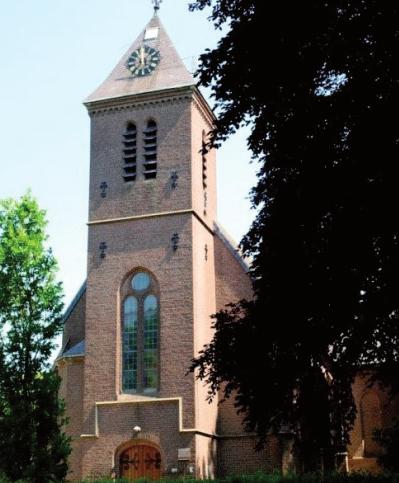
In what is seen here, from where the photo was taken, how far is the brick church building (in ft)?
88.2

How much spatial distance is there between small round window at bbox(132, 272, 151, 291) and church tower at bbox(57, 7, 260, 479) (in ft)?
0.14

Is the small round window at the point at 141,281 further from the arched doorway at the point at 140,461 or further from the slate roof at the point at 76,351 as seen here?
the arched doorway at the point at 140,461

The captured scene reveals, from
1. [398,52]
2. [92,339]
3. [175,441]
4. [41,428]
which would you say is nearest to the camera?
[398,52]

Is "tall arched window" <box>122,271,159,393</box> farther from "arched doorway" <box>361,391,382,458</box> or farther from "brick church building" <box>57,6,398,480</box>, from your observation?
"arched doorway" <box>361,391,382,458</box>

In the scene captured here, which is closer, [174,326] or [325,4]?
[325,4]

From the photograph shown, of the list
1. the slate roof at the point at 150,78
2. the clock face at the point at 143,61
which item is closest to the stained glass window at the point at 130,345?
the slate roof at the point at 150,78

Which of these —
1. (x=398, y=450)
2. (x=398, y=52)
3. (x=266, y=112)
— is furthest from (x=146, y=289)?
(x=398, y=52)

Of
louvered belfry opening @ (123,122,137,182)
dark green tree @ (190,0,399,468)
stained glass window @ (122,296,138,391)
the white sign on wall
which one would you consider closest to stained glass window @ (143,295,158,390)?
stained glass window @ (122,296,138,391)

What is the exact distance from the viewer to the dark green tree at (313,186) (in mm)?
12883

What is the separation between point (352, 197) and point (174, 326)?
613 inches

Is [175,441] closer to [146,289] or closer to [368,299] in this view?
[146,289]

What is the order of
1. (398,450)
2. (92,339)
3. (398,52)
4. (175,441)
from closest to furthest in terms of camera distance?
(398,52)
(398,450)
(175,441)
(92,339)

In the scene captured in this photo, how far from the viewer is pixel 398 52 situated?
12.5 metres

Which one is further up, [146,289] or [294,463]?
[146,289]
